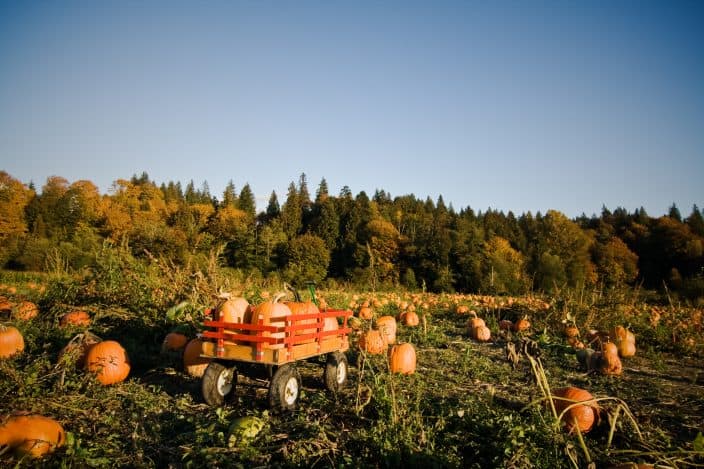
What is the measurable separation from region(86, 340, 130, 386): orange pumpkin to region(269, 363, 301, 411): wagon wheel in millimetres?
2518

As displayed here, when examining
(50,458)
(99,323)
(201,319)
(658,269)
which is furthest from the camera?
(658,269)

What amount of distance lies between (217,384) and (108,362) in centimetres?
184

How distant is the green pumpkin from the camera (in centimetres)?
358

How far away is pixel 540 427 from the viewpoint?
362cm

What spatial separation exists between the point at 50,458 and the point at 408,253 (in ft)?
172

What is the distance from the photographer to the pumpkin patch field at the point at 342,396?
3477 mm

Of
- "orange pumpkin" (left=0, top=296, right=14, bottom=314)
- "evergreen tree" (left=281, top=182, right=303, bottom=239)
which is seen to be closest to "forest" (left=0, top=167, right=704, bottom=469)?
"orange pumpkin" (left=0, top=296, right=14, bottom=314)

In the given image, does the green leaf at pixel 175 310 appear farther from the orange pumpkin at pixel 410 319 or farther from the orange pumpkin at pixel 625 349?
the orange pumpkin at pixel 625 349

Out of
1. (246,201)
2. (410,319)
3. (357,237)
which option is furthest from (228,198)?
(410,319)

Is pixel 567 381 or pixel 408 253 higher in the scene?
pixel 408 253

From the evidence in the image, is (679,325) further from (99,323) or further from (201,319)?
(99,323)

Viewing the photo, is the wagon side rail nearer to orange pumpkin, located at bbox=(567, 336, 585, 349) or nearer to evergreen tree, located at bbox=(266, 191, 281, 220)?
orange pumpkin, located at bbox=(567, 336, 585, 349)

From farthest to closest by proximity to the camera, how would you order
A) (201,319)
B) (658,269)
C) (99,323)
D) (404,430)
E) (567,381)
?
(658,269)
(99,323)
(201,319)
(567,381)
(404,430)

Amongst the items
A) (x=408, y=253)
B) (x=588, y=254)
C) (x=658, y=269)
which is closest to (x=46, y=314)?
(x=408, y=253)
